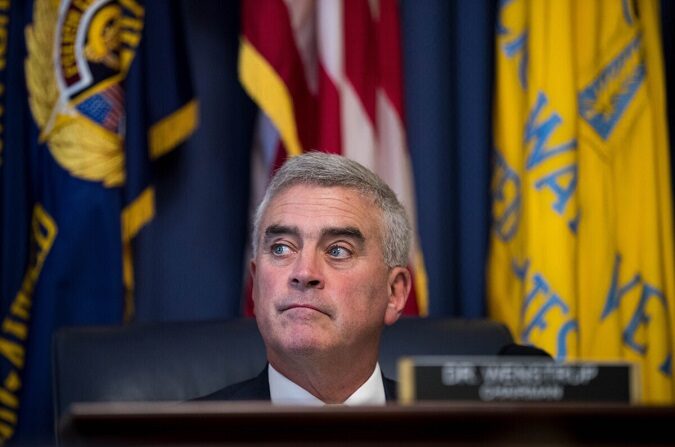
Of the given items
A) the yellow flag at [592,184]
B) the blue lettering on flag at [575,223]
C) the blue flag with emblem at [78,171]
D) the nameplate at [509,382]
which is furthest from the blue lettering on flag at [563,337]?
the nameplate at [509,382]

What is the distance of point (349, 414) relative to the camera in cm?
91

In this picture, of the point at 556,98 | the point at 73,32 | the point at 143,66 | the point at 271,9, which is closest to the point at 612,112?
the point at 556,98

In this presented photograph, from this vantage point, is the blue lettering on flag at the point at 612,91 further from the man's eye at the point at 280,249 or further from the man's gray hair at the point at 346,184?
the man's eye at the point at 280,249

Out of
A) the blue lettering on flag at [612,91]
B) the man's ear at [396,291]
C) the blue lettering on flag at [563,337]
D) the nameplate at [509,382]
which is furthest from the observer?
the blue lettering on flag at [612,91]

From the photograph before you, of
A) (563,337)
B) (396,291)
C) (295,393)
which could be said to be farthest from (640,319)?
(295,393)

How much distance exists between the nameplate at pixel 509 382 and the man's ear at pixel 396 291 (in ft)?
3.67

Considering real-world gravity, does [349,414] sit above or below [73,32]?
below

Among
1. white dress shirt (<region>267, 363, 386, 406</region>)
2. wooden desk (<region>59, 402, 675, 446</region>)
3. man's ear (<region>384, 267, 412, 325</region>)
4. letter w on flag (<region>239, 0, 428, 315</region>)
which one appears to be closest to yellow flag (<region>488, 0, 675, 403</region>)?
letter w on flag (<region>239, 0, 428, 315</region>)

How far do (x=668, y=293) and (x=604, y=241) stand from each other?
0.24m

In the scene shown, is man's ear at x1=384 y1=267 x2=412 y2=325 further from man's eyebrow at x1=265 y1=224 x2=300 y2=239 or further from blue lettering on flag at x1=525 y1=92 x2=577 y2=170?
blue lettering on flag at x1=525 y1=92 x2=577 y2=170

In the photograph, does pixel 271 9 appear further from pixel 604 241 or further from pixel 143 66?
pixel 604 241

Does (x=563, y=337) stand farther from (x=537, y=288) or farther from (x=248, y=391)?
(x=248, y=391)

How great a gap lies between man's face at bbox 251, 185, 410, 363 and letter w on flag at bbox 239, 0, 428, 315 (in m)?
0.89

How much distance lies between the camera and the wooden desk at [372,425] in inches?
35.7
